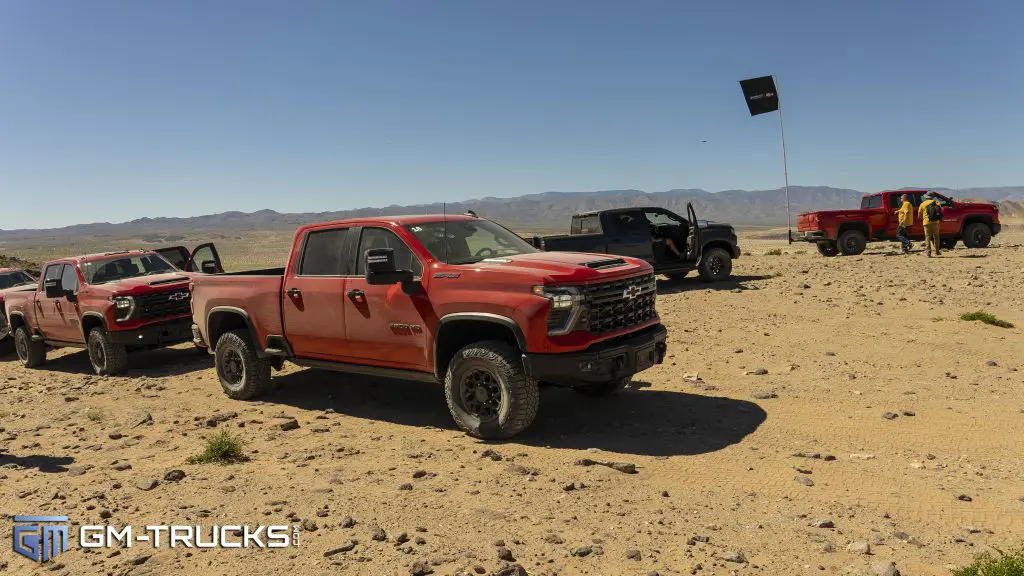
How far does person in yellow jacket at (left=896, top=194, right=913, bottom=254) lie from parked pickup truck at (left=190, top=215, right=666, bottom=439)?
1691 centimetres

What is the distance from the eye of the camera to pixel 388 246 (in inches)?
265

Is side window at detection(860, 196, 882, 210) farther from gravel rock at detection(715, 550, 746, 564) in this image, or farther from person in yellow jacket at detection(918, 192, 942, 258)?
gravel rock at detection(715, 550, 746, 564)

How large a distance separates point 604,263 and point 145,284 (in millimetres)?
7764

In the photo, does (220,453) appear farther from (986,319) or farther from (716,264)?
(716,264)

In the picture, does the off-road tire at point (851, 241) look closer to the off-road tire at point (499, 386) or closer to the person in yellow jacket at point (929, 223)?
the person in yellow jacket at point (929, 223)

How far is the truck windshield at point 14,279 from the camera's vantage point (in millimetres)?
15039

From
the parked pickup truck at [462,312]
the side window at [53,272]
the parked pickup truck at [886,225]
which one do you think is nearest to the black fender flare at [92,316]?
the side window at [53,272]

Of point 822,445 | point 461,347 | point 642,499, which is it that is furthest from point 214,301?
point 822,445

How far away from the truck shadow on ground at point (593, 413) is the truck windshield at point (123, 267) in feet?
15.0

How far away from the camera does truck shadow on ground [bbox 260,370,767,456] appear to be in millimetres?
5942

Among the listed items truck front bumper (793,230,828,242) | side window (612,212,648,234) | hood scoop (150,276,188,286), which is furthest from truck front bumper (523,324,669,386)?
truck front bumper (793,230,828,242)

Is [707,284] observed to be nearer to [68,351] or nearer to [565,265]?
[565,265]

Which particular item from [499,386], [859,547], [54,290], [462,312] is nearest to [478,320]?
[462,312]

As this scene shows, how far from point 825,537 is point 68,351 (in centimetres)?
1501
